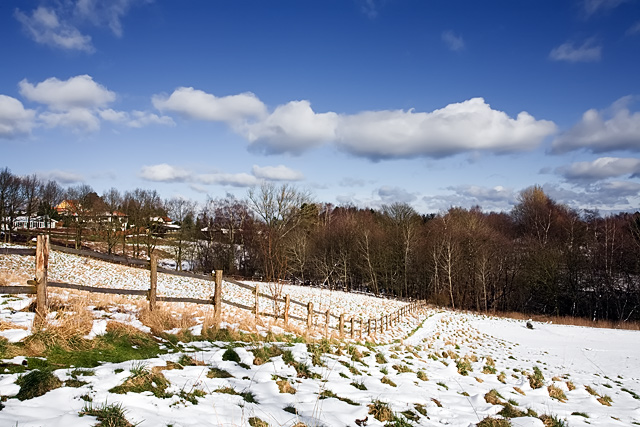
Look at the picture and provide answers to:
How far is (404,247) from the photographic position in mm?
47906

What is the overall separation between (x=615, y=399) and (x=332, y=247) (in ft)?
142

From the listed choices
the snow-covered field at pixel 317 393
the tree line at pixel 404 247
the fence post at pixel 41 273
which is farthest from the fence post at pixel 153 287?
the tree line at pixel 404 247

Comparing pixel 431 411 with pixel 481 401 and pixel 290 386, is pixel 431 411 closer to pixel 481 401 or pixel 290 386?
pixel 481 401

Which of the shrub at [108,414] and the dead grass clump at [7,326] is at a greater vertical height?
the dead grass clump at [7,326]

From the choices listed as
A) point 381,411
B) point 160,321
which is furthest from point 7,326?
point 381,411

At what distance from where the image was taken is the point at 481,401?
21.8 feet

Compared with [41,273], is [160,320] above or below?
below

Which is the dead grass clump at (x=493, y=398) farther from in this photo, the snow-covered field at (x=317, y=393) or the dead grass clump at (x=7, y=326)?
the dead grass clump at (x=7, y=326)

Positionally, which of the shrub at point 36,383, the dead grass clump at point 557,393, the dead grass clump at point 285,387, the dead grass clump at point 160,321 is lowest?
the dead grass clump at point 557,393

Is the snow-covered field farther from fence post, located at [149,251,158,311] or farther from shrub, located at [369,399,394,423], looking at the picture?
fence post, located at [149,251,158,311]

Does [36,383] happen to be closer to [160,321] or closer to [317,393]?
[317,393]

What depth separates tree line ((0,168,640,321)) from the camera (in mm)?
40594

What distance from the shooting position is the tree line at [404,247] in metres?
40.6

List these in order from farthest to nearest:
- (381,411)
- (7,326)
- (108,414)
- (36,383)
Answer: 1. (7,326)
2. (381,411)
3. (36,383)
4. (108,414)
